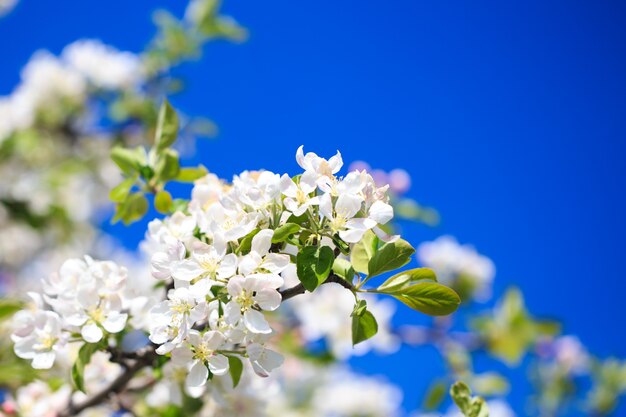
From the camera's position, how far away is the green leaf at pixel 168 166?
125 cm

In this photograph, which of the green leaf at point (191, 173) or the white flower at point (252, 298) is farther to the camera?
the green leaf at point (191, 173)

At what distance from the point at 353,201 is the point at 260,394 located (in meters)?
0.63

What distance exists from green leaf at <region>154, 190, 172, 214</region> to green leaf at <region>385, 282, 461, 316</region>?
51 cm

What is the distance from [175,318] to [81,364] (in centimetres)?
26

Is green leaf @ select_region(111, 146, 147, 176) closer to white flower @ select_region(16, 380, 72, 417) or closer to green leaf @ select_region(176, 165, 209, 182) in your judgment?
green leaf @ select_region(176, 165, 209, 182)

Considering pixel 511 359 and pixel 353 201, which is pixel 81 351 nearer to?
pixel 353 201

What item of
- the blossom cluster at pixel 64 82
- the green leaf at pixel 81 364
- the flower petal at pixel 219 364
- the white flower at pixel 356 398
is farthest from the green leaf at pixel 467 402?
the white flower at pixel 356 398

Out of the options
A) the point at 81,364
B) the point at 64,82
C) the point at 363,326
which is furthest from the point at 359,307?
the point at 64,82

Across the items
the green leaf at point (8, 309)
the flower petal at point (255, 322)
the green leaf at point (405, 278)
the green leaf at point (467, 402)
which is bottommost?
the flower petal at point (255, 322)

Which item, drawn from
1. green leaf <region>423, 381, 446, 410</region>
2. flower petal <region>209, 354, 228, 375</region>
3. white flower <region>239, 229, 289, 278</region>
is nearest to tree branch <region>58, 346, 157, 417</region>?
flower petal <region>209, 354, 228, 375</region>

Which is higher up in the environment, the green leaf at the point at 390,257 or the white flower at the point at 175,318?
the green leaf at the point at 390,257

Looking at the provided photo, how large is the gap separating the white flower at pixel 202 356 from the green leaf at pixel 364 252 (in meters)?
0.23

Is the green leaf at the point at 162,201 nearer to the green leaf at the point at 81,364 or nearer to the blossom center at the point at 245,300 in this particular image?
the green leaf at the point at 81,364

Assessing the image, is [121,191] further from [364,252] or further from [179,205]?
[364,252]
